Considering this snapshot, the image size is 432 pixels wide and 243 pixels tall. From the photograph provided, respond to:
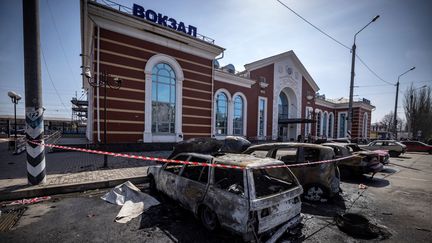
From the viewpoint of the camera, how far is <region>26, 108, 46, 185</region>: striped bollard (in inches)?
220

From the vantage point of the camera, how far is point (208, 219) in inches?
138

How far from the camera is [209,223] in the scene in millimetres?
3441

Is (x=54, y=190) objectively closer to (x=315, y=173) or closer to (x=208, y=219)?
(x=208, y=219)

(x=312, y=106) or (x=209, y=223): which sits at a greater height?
(x=312, y=106)

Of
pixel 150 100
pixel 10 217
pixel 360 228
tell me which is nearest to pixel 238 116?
pixel 150 100

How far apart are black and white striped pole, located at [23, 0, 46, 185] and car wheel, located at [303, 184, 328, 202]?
25.5ft

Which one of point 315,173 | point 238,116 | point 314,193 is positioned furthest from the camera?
point 238,116

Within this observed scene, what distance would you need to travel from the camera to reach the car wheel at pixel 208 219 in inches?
132

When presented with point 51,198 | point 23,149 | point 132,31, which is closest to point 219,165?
point 51,198

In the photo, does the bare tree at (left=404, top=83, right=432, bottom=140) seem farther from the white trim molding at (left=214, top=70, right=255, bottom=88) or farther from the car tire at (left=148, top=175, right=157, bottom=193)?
the car tire at (left=148, top=175, right=157, bottom=193)

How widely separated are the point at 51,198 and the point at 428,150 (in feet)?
97.5

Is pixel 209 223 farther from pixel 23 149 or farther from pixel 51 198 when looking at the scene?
A: pixel 23 149

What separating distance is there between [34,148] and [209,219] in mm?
5792

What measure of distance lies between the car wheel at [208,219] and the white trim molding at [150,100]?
411 inches
